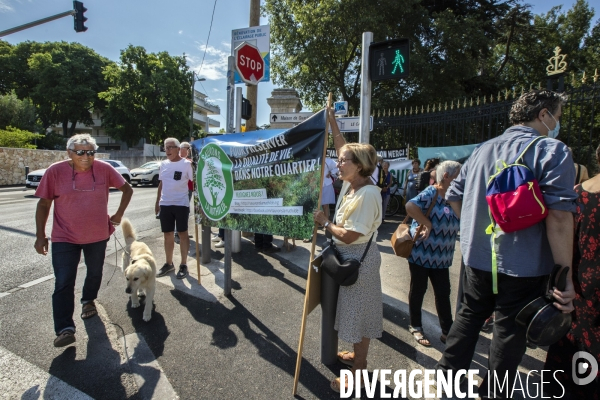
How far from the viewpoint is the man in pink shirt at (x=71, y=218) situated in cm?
306

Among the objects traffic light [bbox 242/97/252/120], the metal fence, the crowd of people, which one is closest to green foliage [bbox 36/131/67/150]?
the metal fence

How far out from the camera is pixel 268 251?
6137 millimetres

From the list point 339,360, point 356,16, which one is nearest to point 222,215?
point 339,360

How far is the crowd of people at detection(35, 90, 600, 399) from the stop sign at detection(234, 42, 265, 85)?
9.04 feet

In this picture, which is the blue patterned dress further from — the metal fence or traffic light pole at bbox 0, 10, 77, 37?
traffic light pole at bbox 0, 10, 77, 37

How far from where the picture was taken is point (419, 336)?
320 centimetres

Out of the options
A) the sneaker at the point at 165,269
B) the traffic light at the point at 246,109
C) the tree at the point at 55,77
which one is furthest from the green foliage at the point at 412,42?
the tree at the point at 55,77

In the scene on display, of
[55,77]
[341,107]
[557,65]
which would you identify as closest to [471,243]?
[341,107]

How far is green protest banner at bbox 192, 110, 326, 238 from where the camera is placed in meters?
2.88

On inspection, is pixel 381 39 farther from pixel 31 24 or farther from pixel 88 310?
pixel 88 310

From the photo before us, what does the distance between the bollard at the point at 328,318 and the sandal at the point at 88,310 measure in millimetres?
2607

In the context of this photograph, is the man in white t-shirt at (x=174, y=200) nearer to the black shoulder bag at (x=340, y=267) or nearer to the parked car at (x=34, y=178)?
the black shoulder bag at (x=340, y=267)

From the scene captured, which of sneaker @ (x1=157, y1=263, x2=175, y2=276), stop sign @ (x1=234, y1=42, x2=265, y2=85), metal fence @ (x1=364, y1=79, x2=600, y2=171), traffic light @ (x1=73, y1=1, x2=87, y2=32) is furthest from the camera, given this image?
traffic light @ (x1=73, y1=1, x2=87, y2=32)

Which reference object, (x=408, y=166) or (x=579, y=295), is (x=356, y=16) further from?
(x=579, y=295)
